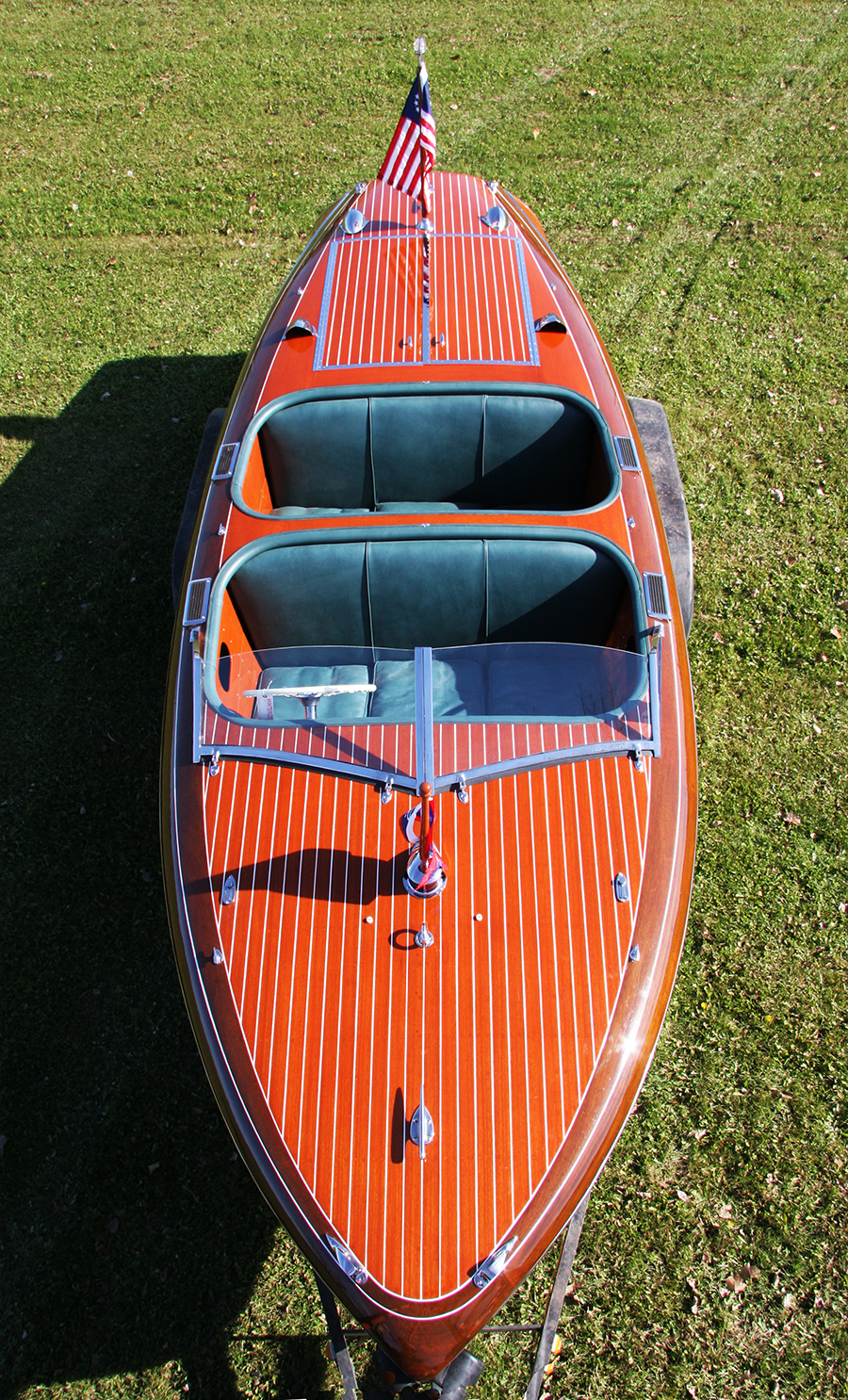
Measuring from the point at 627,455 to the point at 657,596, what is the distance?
1014 mm

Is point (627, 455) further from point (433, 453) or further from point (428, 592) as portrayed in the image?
point (428, 592)

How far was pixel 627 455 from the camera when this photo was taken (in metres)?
4.68

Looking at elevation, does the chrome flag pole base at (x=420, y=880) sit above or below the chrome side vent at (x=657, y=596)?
below

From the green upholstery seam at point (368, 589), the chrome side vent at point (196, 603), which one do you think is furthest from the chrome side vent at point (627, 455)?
the chrome side vent at point (196, 603)

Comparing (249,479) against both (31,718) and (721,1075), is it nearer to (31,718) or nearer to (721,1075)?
(31,718)

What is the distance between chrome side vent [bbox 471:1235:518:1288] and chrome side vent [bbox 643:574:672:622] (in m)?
2.71

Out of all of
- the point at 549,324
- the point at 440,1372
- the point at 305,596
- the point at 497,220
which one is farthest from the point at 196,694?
the point at 497,220

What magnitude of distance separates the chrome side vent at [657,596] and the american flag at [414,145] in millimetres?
2872

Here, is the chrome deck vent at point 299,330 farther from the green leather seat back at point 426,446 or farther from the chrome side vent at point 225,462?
the chrome side vent at point 225,462

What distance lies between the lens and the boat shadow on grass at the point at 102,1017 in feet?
12.2

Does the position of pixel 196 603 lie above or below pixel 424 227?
below

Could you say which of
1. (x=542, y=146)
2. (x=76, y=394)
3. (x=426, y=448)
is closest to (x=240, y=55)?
(x=542, y=146)

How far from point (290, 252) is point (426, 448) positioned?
192 inches

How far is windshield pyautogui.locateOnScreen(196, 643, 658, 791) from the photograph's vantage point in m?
3.58
